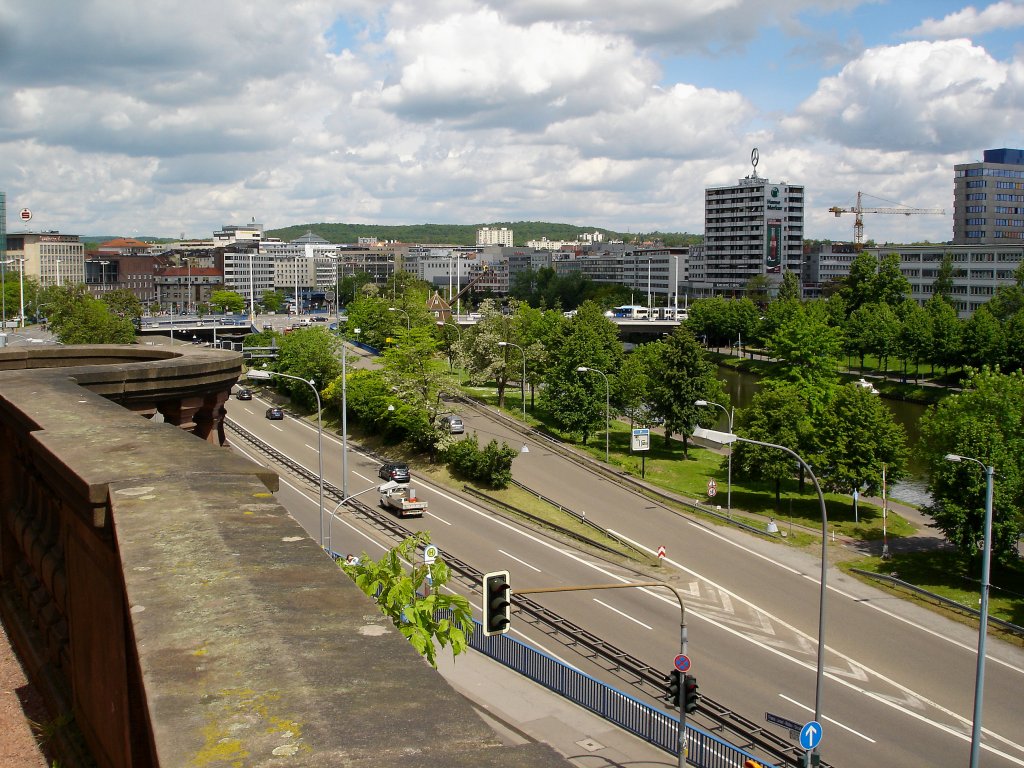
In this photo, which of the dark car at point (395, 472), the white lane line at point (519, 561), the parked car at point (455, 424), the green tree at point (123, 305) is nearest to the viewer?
the white lane line at point (519, 561)

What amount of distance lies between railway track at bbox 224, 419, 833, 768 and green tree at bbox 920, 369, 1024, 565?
55.3 feet

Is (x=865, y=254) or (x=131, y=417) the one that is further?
(x=865, y=254)

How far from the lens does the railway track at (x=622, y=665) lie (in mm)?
23172

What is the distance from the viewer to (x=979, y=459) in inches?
1510

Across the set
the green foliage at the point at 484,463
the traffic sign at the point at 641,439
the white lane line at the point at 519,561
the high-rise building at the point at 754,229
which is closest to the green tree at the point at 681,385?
the traffic sign at the point at 641,439

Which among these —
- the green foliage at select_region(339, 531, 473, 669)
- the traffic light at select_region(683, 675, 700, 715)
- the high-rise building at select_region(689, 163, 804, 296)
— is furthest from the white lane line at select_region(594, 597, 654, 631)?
the high-rise building at select_region(689, 163, 804, 296)

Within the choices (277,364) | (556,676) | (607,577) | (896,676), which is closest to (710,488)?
(607,577)

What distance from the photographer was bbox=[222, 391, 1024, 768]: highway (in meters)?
26.1

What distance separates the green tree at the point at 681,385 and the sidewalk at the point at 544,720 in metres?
36.7

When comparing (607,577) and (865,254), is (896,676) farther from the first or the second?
(865,254)

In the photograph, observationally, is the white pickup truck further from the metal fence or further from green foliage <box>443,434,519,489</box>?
the metal fence

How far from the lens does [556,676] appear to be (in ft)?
84.7

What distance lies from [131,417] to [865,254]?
13718 centimetres

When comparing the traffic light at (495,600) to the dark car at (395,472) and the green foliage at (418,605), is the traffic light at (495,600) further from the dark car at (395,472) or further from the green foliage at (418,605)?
the dark car at (395,472)
